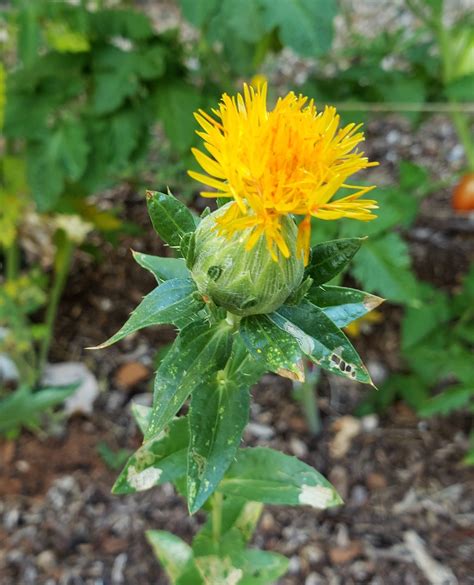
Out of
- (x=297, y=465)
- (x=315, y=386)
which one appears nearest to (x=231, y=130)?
(x=297, y=465)

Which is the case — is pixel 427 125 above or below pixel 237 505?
above

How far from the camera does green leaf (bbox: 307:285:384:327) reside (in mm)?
766

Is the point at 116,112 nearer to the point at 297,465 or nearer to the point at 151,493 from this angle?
the point at 151,493

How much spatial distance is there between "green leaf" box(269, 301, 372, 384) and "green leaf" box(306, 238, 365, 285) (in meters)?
0.04

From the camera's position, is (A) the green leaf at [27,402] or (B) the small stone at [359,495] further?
(B) the small stone at [359,495]

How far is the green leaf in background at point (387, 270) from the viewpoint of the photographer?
1537mm

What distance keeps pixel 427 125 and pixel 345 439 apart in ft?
5.11

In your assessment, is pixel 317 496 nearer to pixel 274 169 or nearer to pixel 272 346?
pixel 272 346

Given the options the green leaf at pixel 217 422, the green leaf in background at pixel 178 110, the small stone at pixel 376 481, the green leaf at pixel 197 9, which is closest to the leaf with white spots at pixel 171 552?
the green leaf at pixel 217 422

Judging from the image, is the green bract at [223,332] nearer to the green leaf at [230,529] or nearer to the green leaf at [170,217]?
the green leaf at [170,217]

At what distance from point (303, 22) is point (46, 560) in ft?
4.55

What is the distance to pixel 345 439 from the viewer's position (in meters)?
1.94

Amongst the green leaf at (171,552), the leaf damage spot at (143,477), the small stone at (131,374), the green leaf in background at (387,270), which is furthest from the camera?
the small stone at (131,374)

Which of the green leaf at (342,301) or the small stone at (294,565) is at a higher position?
the green leaf at (342,301)
